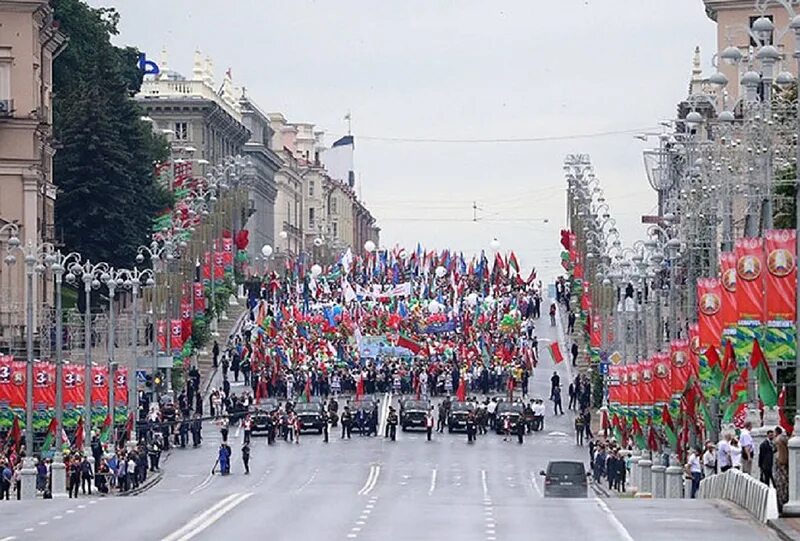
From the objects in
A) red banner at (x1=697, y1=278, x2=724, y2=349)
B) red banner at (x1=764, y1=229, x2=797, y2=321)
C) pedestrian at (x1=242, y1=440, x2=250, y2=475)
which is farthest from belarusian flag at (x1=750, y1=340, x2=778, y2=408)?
pedestrian at (x1=242, y1=440, x2=250, y2=475)

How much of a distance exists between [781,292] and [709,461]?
37.3ft

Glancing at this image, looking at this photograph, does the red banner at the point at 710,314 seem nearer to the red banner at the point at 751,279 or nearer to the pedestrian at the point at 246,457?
the red banner at the point at 751,279

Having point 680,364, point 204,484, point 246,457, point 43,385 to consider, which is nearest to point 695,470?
point 680,364

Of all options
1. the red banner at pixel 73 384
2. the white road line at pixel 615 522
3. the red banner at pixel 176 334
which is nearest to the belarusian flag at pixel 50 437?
the red banner at pixel 73 384

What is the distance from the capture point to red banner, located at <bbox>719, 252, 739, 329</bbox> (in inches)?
2014

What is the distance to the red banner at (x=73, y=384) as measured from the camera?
7700 centimetres

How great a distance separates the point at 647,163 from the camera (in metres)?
86.6

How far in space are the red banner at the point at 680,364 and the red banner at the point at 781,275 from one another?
16.4 meters

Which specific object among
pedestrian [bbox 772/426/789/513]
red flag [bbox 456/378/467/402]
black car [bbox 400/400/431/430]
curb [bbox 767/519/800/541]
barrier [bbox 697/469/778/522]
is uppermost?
red flag [bbox 456/378/467/402]

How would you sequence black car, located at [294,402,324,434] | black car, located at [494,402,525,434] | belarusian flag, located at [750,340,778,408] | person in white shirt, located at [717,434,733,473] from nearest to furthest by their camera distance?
belarusian flag, located at [750,340,778,408], person in white shirt, located at [717,434,733,473], black car, located at [494,402,525,434], black car, located at [294,402,324,434]

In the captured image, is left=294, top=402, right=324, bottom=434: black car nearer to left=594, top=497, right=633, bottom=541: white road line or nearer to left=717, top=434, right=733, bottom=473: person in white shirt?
left=717, top=434, right=733, bottom=473: person in white shirt

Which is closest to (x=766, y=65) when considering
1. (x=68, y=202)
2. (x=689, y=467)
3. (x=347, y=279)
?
(x=689, y=467)

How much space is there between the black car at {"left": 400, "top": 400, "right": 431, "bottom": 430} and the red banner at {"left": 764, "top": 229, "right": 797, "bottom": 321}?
53.4 m

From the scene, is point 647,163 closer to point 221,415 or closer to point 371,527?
point 221,415
